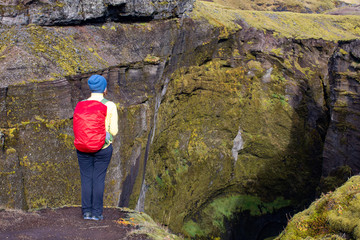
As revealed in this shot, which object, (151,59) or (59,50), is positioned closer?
(59,50)

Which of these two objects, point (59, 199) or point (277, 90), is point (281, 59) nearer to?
point (277, 90)

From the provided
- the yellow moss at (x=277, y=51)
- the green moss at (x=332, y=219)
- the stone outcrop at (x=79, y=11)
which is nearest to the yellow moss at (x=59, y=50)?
the stone outcrop at (x=79, y=11)

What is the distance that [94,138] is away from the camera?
5070 mm

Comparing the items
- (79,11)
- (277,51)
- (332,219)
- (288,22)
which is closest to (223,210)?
(277,51)

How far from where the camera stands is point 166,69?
46.5 ft

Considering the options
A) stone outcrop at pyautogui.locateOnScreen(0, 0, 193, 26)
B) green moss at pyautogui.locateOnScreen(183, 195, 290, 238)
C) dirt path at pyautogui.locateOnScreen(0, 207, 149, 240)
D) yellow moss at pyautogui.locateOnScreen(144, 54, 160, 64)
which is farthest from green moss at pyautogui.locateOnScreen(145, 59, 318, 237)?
dirt path at pyautogui.locateOnScreen(0, 207, 149, 240)

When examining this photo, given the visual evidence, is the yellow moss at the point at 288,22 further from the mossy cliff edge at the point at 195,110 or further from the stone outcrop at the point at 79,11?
the stone outcrop at the point at 79,11

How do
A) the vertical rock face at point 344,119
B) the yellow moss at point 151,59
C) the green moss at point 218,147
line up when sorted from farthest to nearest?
1. the green moss at point 218,147
2. the vertical rock face at point 344,119
3. the yellow moss at point 151,59

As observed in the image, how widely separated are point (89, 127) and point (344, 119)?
1189 centimetres

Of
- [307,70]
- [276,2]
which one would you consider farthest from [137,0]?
[276,2]

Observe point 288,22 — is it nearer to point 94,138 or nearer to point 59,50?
point 59,50

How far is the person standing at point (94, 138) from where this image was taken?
16.6 ft

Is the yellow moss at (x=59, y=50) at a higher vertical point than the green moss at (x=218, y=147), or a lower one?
higher

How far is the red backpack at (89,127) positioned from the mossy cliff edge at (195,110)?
4673 mm
